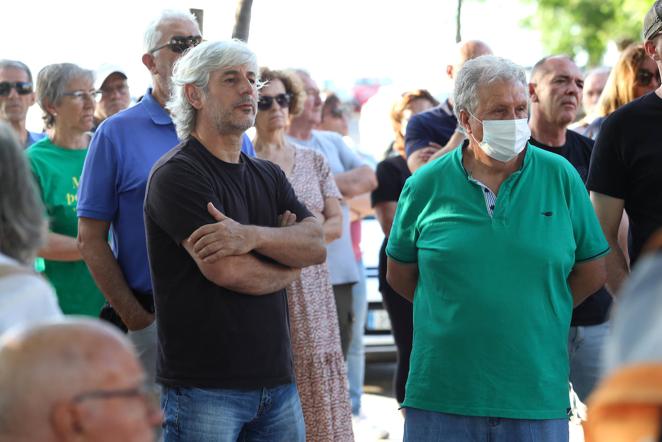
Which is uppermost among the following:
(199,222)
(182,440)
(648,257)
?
(648,257)

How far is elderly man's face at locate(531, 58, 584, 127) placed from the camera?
5816 mm

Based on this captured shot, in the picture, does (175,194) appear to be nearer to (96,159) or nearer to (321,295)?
(96,159)

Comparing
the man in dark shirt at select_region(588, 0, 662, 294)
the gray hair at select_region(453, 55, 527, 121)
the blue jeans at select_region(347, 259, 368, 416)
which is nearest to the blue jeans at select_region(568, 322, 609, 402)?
the man in dark shirt at select_region(588, 0, 662, 294)

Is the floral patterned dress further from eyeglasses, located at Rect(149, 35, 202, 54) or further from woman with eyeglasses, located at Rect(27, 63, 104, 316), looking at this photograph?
eyeglasses, located at Rect(149, 35, 202, 54)

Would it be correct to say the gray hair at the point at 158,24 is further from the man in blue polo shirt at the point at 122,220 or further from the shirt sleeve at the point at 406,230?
the shirt sleeve at the point at 406,230

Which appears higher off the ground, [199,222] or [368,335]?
[199,222]

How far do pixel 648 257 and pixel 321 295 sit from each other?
387cm

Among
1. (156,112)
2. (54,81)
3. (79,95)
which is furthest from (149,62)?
(54,81)

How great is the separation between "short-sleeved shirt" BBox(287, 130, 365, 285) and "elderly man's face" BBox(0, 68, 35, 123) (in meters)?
1.61

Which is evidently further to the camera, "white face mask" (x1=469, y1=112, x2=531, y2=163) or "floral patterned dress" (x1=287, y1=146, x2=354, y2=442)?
"floral patterned dress" (x1=287, y1=146, x2=354, y2=442)

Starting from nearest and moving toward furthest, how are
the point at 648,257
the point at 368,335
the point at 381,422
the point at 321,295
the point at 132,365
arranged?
the point at 648,257 → the point at 132,365 → the point at 321,295 → the point at 381,422 → the point at 368,335

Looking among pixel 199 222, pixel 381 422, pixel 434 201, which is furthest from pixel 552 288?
pixel 381 422

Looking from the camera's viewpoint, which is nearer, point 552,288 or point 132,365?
point 132,365

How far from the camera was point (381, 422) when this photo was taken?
8484mm
